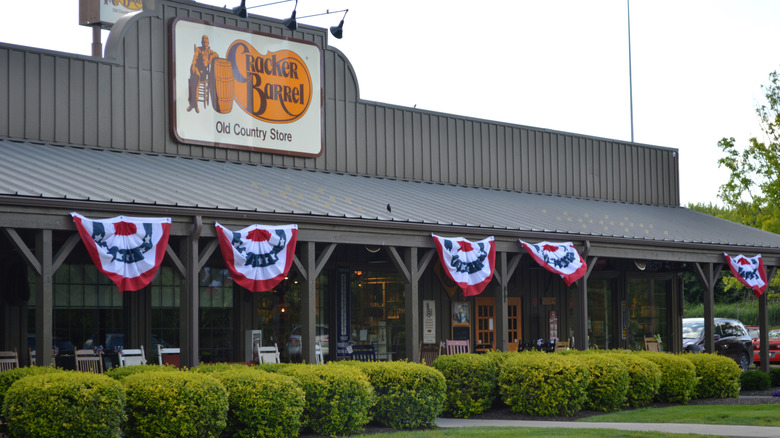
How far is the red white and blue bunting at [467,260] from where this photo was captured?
18.3 meters

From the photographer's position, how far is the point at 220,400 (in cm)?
1225

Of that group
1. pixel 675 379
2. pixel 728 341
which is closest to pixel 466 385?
pixel 675 379

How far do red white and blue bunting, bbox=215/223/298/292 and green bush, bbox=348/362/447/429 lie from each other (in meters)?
2.32

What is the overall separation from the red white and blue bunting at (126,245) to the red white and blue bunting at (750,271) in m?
15.1

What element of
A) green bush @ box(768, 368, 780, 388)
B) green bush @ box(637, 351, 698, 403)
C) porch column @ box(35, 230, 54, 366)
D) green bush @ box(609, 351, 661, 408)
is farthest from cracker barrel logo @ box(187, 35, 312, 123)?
green bush @ box(768, 368, 780, 388)

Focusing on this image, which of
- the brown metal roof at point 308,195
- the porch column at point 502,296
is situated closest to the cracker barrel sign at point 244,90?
the brown metal roof at point 308,195

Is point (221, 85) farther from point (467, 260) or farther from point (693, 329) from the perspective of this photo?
point (693, 329)

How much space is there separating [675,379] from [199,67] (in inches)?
442

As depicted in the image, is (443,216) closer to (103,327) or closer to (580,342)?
(580,342)

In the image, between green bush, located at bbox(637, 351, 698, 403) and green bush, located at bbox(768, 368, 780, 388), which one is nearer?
green bush, located at bbox(637, 351, 698, 403)

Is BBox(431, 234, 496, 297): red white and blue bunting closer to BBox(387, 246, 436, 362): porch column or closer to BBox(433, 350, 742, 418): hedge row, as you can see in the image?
BBox(387, 246, 436, 362): porch column

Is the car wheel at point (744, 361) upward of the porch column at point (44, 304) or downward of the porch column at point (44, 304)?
downward

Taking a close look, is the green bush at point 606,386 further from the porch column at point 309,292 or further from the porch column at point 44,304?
the porch column at point 44,304

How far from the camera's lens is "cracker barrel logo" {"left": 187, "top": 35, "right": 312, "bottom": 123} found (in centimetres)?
1942
